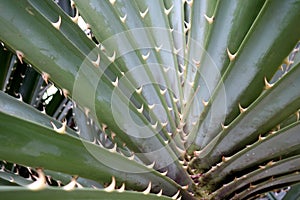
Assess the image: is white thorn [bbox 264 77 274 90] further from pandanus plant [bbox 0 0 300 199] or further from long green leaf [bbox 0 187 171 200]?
long green leaf [bbox 0 187 171 200]

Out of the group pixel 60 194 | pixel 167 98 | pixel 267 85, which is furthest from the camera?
pixel 167 98

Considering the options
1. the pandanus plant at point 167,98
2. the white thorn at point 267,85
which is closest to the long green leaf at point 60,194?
the pandanus plant at point 167,98

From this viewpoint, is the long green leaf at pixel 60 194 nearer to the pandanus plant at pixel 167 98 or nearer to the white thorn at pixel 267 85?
the pandanus plant at pixel 167 98

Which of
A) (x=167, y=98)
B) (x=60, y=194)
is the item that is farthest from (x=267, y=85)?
(x=60, y=194)

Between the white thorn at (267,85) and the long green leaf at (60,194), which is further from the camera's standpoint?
the white thorn at (267,85)

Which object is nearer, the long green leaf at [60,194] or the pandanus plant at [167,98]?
the long green leaf at [60,194]

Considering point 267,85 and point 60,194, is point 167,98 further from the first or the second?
point 60,194

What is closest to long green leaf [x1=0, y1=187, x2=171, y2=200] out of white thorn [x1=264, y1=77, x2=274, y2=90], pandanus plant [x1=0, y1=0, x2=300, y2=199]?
pandanus plant [x1=0, y1=0, x2=300, y2=199]

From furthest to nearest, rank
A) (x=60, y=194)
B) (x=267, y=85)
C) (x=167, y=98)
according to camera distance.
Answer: (x=167, y=98) < (x=267, y=85) < (x=60, y=194)

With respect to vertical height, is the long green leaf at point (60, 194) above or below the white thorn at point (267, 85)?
below

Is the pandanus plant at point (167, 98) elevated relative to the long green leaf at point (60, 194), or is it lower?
elevated
